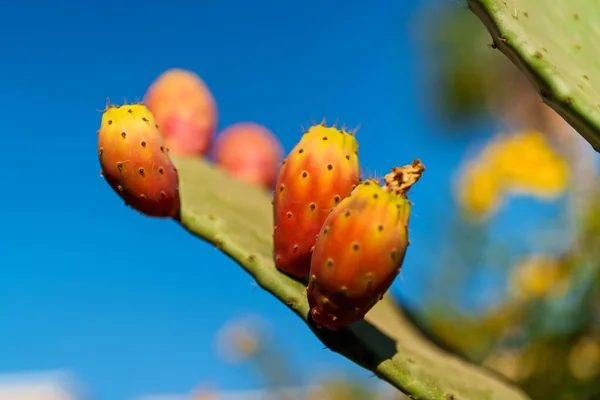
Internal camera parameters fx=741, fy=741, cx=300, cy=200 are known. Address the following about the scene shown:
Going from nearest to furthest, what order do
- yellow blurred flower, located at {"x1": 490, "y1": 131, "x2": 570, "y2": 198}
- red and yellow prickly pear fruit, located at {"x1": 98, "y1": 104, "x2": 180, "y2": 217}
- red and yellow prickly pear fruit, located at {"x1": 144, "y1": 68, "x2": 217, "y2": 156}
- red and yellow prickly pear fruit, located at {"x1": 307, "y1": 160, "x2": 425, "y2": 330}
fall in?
red and yellow prickly pear fruit, located at {"x1": 307, "y1": 160, "x2": 425, "y2": 330} < red and yellow prickly pear fruit, located at {"x1": 98, "y1": 104, "x2": 180, "y2": 217} < red and yellow prickly pear fruit, located at {"x1": 144, "y1": 68, "x2": 217, "y2": 156} < yellow blurred flower, located at {"x1": 490, "y1": 131, "x2": 570, "y2": 198}

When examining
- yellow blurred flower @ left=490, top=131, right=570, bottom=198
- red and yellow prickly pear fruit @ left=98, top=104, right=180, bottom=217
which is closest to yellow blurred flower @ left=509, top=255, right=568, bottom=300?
yellow blurred flower @ left=490, top=131, right=570, bottom=198

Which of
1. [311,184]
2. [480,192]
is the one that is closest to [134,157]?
[311,184]

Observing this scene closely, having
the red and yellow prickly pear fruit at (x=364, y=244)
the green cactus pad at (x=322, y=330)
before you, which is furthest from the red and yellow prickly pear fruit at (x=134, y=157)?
the red and yellow prickly pear fruit at (x=364, y=244)

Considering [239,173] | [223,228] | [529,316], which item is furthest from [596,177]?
[223,228]

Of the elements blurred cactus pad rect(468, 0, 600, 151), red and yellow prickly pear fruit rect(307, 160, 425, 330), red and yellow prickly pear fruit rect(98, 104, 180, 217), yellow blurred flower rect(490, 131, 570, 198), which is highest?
yellow blurred flower rect(490, 131, 570, 198)

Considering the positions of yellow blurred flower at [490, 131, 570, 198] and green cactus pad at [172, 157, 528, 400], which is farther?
yellow blurred flower at [490, 131, 570, 198]

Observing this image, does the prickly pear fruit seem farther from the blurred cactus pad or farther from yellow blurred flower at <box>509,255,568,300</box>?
yellow blurred flower at <box>509,255,568,300</box>
